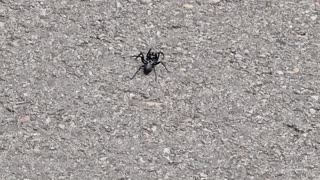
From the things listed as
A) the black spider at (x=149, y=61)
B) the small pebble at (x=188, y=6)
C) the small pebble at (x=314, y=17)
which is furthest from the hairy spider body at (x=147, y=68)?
the small pebble at (x=314, y=17)

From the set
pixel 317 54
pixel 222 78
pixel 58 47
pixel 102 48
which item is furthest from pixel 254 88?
pixel 58 47

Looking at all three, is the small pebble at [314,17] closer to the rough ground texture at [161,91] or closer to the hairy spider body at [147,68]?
the rough ground texture at [161,91]

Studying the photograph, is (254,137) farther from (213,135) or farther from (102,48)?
(102,48)

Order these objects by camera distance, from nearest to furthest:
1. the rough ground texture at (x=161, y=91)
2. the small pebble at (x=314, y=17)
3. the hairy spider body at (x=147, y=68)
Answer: the rough ground texture at (x=161, y=91) < the hairy spider body at (x=147, y=68) < the small pebble at (x=314, y=17)

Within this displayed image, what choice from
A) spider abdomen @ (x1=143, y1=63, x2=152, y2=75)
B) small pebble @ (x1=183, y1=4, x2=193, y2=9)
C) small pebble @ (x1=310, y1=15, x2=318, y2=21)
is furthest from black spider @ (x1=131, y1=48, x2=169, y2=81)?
small pebble @ (x1=310, y1=15, x2=318, y2=21)

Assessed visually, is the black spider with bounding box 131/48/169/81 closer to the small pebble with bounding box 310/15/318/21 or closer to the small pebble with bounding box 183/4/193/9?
the small pebble with bounding box 183/4/193/9

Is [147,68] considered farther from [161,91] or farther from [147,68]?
[161,91]

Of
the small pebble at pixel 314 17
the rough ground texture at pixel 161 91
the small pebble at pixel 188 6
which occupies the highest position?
the small pebble at pixel 188 6

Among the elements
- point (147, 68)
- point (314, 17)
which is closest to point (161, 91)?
point (147, 68)
